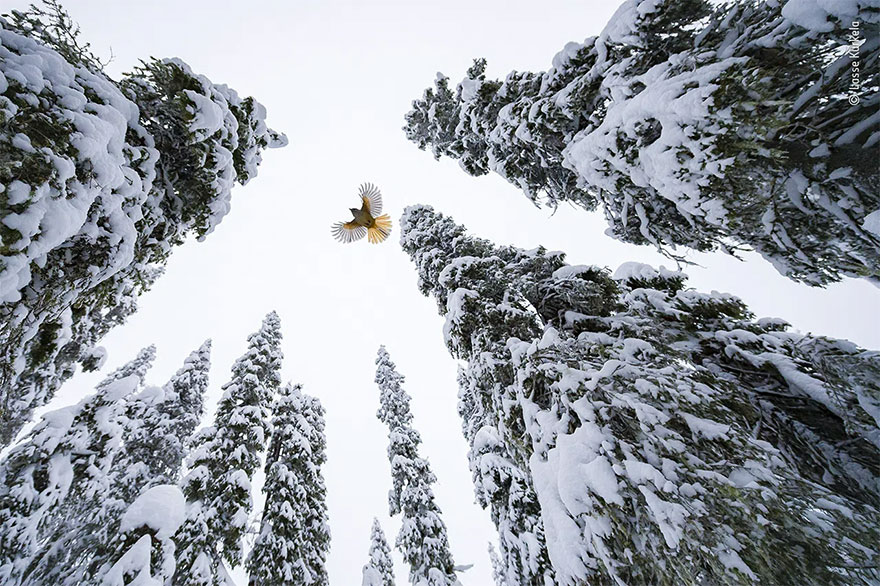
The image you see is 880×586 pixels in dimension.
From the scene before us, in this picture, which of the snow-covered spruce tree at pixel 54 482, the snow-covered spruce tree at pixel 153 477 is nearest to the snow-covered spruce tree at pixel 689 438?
the snow-covered spruce tree at pixel 153 477

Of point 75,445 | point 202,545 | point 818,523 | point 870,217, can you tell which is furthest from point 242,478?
point 870,217

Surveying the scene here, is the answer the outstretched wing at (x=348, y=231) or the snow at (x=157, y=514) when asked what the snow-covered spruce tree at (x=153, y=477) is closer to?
the snow at (x=157, y=514)

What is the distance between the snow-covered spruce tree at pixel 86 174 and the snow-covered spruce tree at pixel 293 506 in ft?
27.2

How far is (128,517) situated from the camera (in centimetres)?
586

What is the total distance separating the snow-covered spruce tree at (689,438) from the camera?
299 centimetres

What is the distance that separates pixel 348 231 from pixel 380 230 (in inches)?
40.1

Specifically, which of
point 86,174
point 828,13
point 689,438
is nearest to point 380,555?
point 689,438

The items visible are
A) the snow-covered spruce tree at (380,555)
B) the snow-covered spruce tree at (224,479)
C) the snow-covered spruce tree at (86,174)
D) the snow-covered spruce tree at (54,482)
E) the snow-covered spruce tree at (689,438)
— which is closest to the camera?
the snow-covered spruce tree at (86,174)

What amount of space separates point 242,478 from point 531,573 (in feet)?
25.2

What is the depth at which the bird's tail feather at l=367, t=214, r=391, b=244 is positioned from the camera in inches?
453

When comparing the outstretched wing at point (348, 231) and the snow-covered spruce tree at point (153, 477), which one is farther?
the outstretched wing at point (348, 231)

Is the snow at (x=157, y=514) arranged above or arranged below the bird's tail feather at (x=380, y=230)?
below

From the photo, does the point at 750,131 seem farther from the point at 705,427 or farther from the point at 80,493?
the point at 80,493

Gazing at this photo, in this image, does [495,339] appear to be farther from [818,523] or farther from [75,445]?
[75,445]
